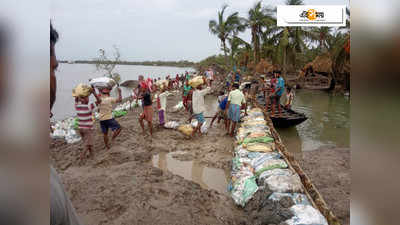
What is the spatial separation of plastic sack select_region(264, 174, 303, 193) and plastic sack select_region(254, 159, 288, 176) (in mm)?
241

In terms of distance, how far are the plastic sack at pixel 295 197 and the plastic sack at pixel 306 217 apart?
0.34ft

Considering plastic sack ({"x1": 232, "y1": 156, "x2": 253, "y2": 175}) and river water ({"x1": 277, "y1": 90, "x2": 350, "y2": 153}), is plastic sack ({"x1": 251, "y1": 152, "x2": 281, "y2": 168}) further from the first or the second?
river water ({"x1": 277, "y1": 90, "x2": 350, "y2": 153})

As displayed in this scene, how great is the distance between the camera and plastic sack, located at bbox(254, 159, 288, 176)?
9.98 ft

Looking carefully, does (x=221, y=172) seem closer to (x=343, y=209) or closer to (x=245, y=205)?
(x=245, y=205)

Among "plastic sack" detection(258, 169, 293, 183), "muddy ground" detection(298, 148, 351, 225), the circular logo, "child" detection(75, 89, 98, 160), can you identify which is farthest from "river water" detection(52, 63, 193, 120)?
"muddy ground" detection(298, 148, 351, 225)

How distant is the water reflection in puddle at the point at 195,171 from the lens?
3.76 m

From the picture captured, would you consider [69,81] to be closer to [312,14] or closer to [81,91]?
[81,91]

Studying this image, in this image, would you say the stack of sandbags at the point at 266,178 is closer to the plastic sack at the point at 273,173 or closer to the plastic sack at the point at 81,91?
the plastic sack at the point at 273,173

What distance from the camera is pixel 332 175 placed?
403cm
